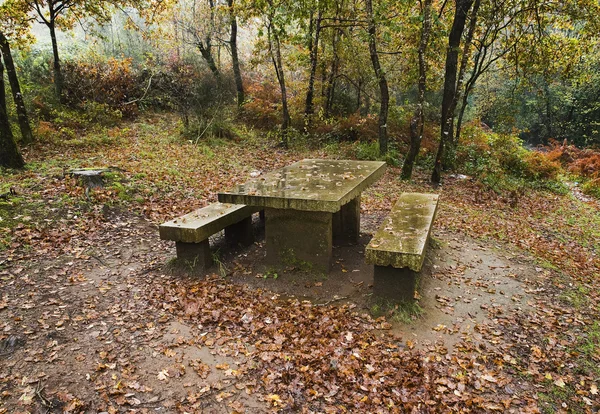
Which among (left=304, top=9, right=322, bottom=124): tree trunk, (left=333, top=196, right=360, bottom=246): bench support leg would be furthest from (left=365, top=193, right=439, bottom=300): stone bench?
(left=304, top=9, right=322, bottom=124): tree trunk

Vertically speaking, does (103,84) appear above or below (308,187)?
above

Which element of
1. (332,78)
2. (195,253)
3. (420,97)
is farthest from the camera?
(332,78)

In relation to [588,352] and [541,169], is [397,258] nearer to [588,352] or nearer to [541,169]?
[588,352]

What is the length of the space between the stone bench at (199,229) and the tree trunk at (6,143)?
4.71 meters

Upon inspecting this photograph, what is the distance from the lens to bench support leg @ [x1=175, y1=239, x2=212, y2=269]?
495cm

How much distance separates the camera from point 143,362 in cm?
336

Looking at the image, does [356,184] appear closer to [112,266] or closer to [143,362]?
[143,362]

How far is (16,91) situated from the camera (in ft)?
28.3

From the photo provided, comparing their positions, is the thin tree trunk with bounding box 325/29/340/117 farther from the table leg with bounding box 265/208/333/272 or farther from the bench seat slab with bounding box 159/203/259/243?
the table leg with bounding box 265/208/333/272

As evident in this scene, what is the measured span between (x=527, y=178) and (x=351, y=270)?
33.6 feet

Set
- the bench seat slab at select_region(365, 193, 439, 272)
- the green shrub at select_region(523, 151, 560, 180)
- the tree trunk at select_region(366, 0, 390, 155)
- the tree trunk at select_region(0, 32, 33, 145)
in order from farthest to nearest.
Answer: the green shrub at select_region(523, 151, 560, 180)
the tree trunk at select_region(366, 0, 390, 155)
the tree trunk at select_region(0, 32, 33, 145)
the bench seat slab at select_region(365, 193, 439, 272)

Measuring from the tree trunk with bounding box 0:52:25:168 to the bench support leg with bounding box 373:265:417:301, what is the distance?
738 centimetres

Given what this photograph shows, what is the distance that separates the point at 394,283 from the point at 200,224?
247cm

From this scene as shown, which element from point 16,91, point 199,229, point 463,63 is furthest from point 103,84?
Answer: point 463,63
